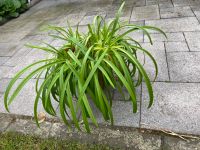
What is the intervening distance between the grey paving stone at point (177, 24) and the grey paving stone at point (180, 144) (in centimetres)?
194

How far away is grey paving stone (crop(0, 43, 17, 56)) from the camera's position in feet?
11.1

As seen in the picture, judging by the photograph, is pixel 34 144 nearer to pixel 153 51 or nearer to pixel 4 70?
pixel 4 70

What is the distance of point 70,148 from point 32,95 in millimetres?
880

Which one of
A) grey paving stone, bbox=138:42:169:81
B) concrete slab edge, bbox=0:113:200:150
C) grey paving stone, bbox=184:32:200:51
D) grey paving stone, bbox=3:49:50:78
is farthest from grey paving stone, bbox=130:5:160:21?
concrete slab edge, bbox=0:113:200:150

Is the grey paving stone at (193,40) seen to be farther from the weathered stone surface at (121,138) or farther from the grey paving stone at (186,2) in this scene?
the weathered stone surface at (121,138)

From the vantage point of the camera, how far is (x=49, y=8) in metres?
5.32

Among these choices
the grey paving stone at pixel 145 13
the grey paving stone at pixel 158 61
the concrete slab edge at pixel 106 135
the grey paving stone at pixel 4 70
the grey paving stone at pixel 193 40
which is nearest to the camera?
the concrete slab edge at pixel 106 135

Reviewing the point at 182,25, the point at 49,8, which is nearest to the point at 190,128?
the point at 182,25

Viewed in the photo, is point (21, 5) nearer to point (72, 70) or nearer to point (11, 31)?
point (11, 31)

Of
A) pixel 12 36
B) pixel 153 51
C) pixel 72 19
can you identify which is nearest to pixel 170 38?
pixel 153 51

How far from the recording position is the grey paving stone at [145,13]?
144 inches

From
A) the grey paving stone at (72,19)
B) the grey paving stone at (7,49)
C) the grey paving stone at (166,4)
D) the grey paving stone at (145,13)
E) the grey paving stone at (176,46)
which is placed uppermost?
the grey paving stone at (166,4)

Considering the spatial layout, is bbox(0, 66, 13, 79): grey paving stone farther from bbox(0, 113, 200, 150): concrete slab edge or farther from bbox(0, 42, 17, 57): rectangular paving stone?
bbox(0, 113, 200, 150): concrete slab edge

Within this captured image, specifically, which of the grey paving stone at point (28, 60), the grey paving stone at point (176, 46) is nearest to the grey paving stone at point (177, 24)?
the grey paving stone at point (176, 46)
